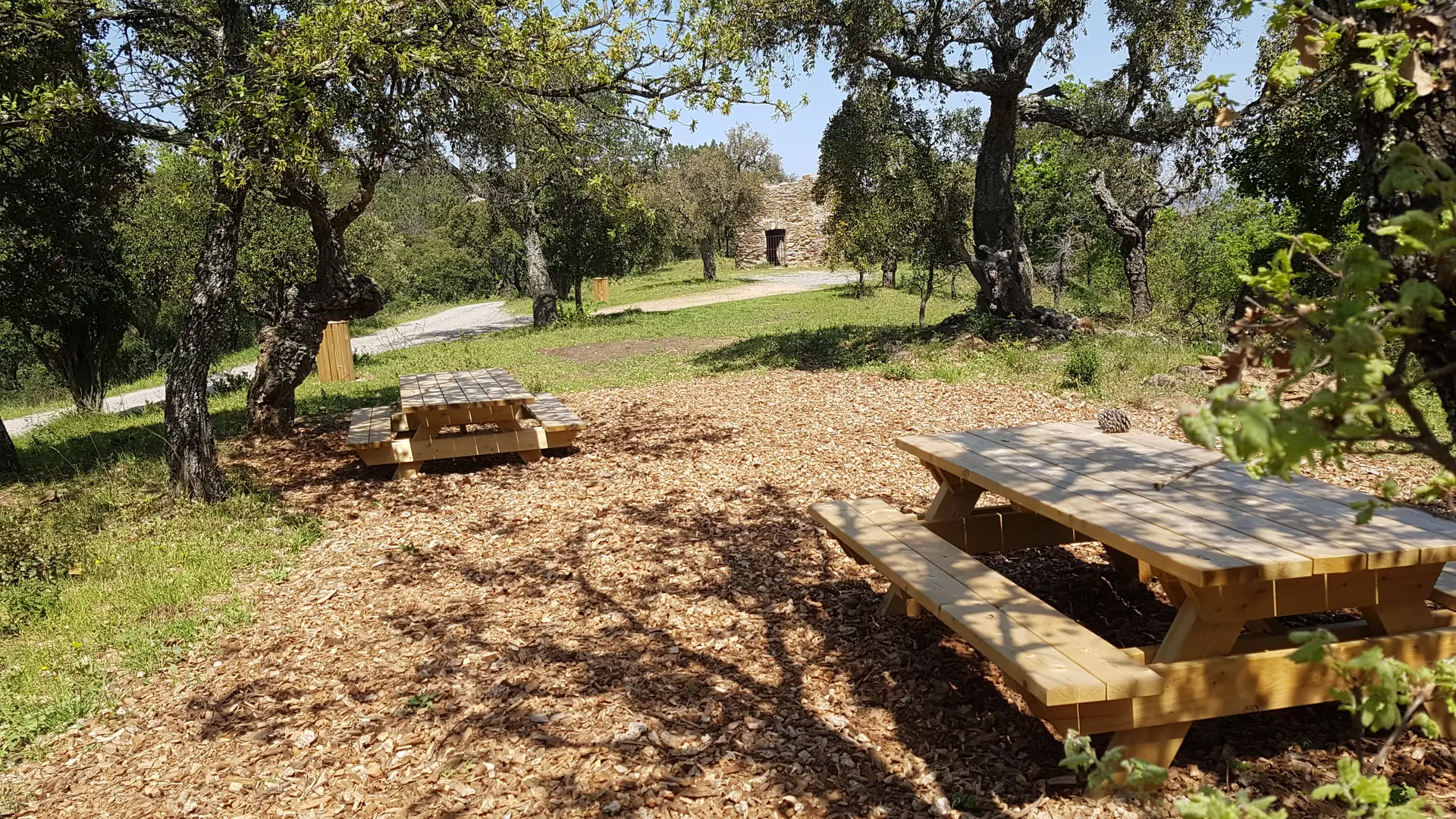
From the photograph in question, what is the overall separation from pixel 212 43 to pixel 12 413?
1425 centimetres

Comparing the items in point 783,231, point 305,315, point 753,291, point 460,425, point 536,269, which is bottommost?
point 460,425

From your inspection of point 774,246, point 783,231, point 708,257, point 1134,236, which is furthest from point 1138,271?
point 774,246

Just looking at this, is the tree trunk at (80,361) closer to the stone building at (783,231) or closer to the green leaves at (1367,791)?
the green leaves at (1367,791)

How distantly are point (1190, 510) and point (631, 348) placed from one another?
14589 millimetres

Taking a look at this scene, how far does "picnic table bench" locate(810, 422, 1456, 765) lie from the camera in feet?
8.71

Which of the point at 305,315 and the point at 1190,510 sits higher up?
the point at 305,315

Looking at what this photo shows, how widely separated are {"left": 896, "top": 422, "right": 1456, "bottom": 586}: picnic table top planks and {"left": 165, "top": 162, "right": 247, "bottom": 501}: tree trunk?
5.55m

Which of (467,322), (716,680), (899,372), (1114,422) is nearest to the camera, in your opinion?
(716,680)

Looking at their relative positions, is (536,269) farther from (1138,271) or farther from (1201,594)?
(1201,594)

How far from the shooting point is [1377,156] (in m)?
2.11

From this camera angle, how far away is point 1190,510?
3178mm

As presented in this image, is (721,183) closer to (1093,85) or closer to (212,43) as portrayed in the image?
(1093,85)

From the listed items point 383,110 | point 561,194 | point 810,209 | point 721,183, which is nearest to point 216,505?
point 383,110

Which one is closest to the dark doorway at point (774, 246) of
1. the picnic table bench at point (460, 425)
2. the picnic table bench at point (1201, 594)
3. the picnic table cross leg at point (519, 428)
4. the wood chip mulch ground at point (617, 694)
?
the picnic table bench at point (460, 425)
